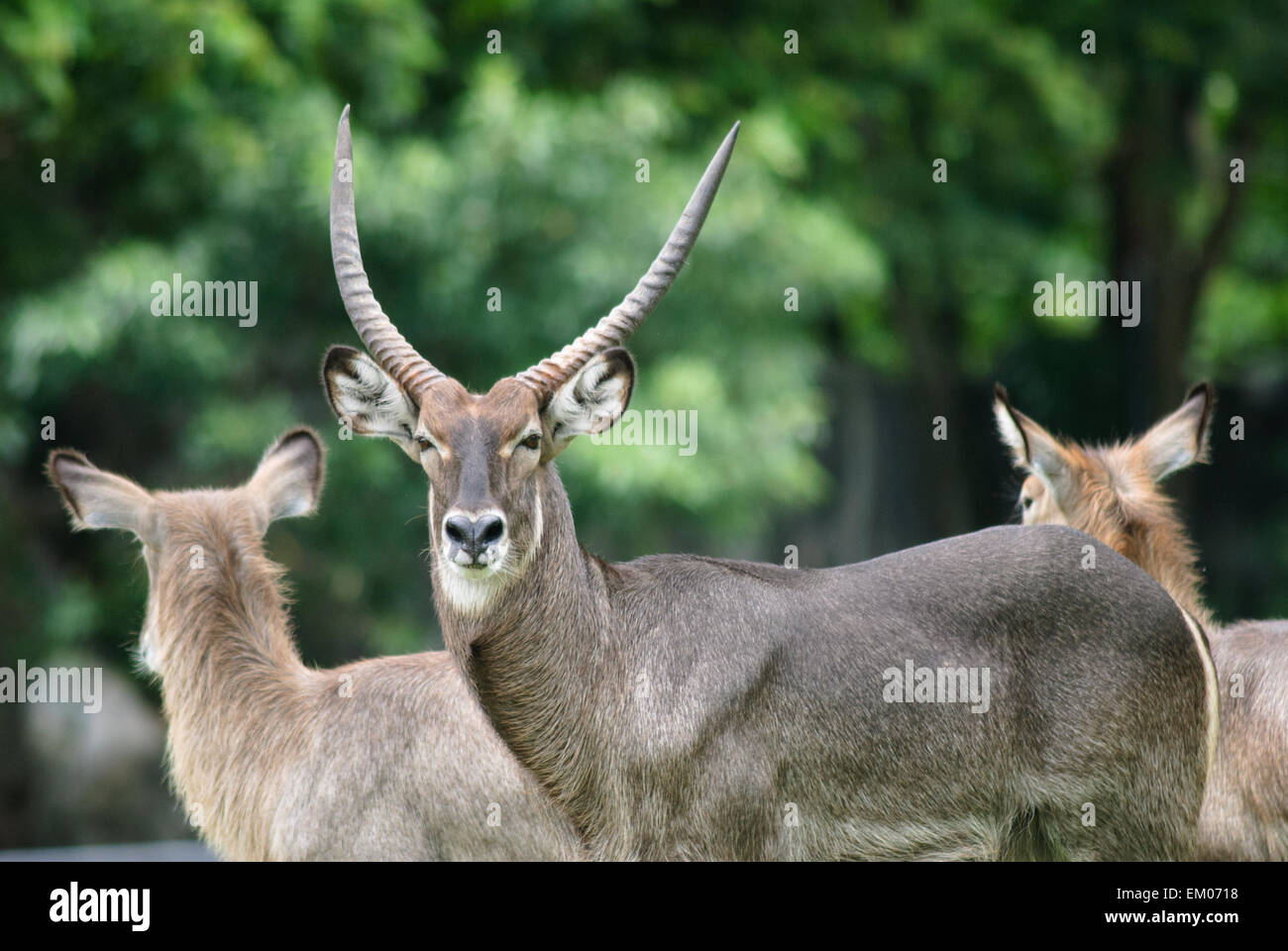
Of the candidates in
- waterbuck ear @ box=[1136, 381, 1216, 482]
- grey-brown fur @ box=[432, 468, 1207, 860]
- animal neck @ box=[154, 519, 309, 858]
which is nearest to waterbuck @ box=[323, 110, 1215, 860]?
grey-brown fur @ box=[432, 468, 1207, 860]

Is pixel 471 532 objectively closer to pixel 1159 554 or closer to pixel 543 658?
pixel 543 658

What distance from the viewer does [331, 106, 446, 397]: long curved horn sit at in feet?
18.2

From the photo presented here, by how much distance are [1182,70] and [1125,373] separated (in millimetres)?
3771

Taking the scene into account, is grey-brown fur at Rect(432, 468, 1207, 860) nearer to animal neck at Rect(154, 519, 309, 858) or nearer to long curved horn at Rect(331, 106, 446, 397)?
long curved horn at Rect(331, 106, 446, 397)

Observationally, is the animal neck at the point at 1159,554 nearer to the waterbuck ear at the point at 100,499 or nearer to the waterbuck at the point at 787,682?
the waterbuck at the point at 787,682

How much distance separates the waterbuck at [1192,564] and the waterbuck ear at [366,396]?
2.80m

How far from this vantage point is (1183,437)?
7414 millimetres

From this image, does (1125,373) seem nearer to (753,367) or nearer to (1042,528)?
(753,367)

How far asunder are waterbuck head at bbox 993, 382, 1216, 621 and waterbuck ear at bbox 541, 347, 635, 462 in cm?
217

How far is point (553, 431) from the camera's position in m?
5.55

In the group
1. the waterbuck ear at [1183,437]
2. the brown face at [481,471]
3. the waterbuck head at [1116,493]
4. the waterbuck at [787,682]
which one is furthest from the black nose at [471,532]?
the waterbuck ear at [1183,437]

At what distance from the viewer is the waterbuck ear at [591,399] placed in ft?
17.7
